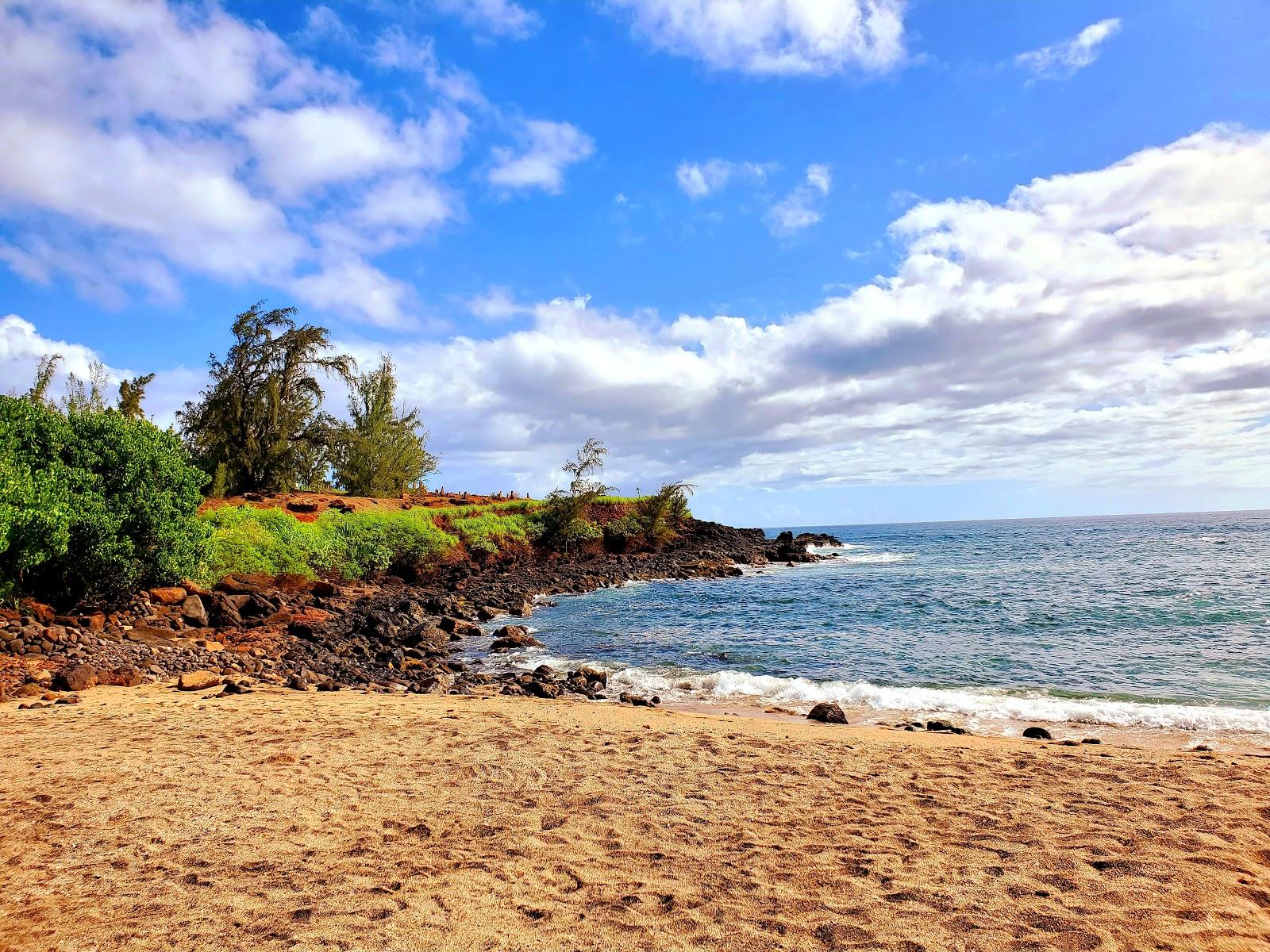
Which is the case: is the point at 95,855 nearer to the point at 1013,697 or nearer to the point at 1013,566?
the point at 1013,697

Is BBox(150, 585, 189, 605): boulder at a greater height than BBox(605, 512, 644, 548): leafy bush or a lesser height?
lesser

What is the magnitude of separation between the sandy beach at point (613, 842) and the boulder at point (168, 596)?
8302 mm

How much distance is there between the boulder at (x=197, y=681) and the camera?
448 inches

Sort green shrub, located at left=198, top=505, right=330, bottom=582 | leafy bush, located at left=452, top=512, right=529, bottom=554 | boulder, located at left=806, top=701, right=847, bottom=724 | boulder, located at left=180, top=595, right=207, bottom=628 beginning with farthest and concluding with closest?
leafy bush, located at left=452, top=512, right=529, bottom=554 < green shrub, located at left=198, top=505, right=330, bottom=582 < boulder, located at left=180, top=595, right=207, bottom=628 < boulder, located at left=806, top=701, right=847, bottom=724

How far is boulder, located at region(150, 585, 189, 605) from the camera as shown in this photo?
1653cm

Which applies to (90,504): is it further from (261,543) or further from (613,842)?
(613,842)

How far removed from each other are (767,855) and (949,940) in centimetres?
150

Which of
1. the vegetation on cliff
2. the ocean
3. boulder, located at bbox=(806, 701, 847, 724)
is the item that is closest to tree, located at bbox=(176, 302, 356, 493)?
the vegetation on cliff

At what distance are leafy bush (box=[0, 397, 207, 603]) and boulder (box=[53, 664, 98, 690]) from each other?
3.05 meters

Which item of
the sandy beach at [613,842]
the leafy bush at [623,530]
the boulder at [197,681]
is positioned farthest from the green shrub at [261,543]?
the leafy bush at [623,530]

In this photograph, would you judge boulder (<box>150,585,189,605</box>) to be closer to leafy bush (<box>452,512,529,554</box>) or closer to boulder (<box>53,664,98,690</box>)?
boulder (<box>53,664,98,690</box>)

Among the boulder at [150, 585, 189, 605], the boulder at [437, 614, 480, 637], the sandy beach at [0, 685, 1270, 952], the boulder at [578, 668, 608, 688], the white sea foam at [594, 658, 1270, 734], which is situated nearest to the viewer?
the sandy beach at [0, 685, 1270, 952]

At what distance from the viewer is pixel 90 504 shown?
47.4 feet

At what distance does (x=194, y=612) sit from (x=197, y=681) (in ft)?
19.0
